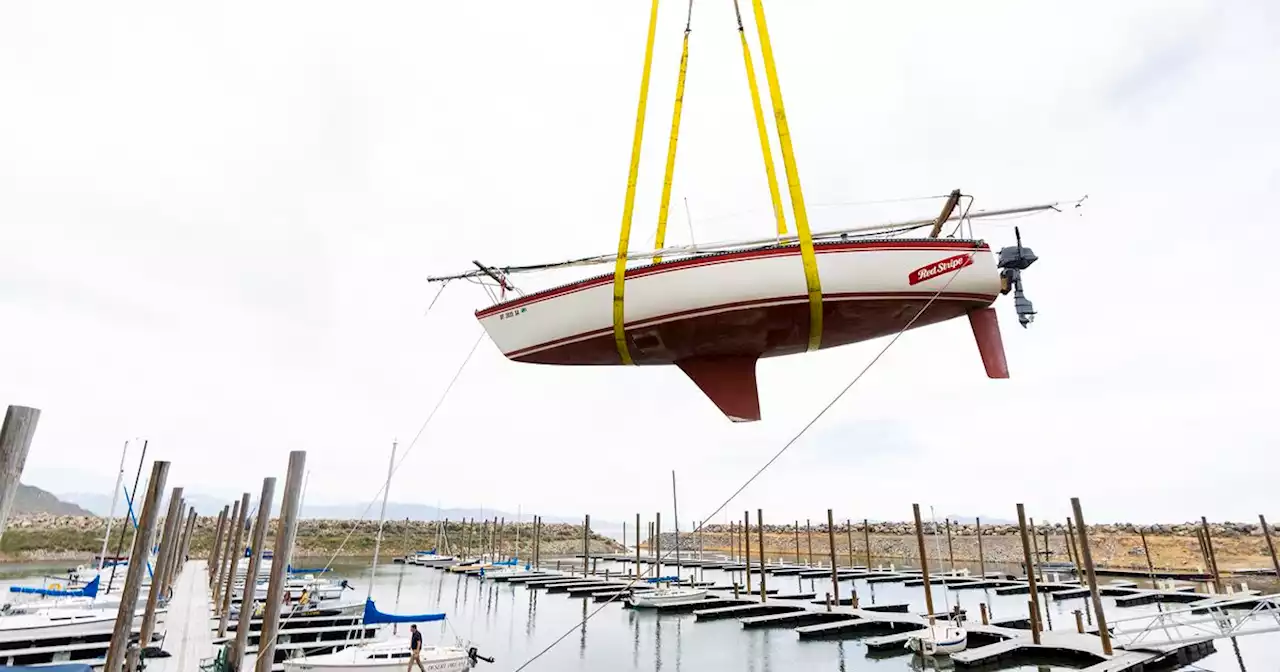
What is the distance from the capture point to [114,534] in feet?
194

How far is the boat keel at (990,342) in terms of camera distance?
16.6 ft

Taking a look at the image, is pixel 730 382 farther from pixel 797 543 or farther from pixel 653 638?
pixel 797 543

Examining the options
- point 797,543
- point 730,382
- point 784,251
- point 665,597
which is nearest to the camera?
point 784,251

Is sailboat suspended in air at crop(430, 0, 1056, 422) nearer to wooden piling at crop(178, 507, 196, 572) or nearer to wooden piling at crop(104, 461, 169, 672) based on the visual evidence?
wooden piling at crop(104, 461, 169, 672)

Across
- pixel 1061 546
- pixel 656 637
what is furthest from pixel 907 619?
pixel 1061 546

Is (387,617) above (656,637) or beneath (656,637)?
above

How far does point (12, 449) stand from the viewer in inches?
172

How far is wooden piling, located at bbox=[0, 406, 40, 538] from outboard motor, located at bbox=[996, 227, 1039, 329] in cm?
744

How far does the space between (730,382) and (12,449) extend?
17.4ft

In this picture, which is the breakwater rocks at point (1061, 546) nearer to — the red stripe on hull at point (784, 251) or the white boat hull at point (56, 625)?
the white boat hull at point (56, 625)

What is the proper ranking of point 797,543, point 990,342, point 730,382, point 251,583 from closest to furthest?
point 990,342
point 730,382
point 251,583
point 797,543

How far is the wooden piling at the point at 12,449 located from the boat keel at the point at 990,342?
23.9 feet

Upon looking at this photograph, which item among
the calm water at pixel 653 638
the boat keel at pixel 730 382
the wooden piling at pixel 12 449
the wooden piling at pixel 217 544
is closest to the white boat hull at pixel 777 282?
the boat keel at pixel 730 382

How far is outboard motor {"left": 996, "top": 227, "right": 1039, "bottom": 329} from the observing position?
496cm
